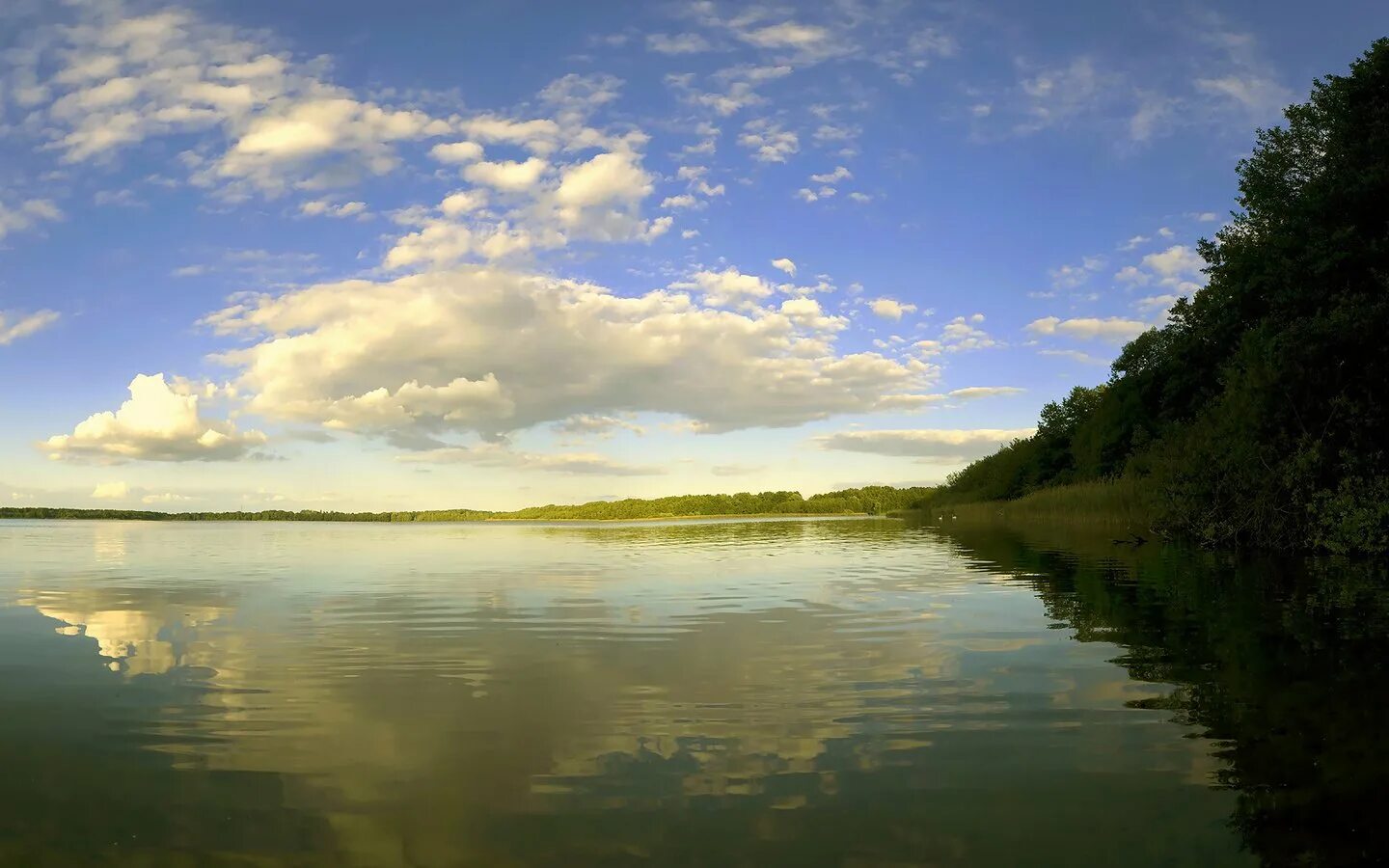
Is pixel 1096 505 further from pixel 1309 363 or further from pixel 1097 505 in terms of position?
pixel 1309 363

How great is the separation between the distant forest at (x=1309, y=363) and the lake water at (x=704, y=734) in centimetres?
1405

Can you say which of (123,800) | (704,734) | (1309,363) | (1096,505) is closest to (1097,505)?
(1096,505)

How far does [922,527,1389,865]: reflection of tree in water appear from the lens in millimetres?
5152

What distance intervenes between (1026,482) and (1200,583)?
98681 millimetres

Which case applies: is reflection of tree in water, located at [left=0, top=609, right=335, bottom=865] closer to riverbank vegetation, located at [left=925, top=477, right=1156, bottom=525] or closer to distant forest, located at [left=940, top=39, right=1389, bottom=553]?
distant forest, located at [left=940, top=39, right=1389, bottom=553]

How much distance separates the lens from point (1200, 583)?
1869 centimetres

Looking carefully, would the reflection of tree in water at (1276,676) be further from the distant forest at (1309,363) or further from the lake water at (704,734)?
the distant forest at (1309,363)

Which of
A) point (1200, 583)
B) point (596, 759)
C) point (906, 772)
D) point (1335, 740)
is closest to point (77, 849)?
point (596, 759)

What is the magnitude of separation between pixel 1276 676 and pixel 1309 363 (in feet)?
77.0

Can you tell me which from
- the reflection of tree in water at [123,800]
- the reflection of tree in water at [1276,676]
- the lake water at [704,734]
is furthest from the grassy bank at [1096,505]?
the reflection of tree in water at [123,800]

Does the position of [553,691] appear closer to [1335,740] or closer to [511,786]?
[511,786]

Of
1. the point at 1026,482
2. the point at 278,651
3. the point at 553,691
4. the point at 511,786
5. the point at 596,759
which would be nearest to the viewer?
the point at 511,786

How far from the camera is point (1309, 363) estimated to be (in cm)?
2711

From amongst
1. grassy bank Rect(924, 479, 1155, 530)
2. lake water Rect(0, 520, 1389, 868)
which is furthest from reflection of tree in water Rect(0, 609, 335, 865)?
grassy bank Rect(924, 479, 1155, 530)
